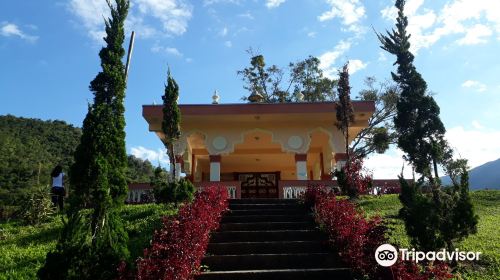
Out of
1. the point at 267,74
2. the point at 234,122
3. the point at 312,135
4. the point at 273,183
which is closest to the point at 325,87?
the point at 267,74

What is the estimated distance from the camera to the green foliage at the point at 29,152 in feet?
100.0

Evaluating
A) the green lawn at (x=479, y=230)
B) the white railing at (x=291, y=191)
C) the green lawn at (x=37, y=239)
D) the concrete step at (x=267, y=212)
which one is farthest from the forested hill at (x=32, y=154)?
the green lawn at (x=479, y=230)

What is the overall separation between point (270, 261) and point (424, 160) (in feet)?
17.5

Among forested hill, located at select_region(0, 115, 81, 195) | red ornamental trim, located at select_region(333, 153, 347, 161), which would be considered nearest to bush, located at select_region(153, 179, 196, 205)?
red ornamental trim, located at select_region(333, 153, 347, 161)

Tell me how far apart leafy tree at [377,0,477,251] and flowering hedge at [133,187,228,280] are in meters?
3.60

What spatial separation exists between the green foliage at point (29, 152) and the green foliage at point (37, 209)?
42.3ft

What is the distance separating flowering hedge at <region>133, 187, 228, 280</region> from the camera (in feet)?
17.5

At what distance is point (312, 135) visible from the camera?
18.9m

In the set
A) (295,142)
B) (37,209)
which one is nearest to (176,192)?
(37,209)

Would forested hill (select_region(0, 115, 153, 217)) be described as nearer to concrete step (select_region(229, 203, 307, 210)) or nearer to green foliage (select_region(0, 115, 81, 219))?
green foliage (select_region(0, 115, 81, 219))

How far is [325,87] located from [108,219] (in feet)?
79.9

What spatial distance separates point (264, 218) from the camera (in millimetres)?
10047

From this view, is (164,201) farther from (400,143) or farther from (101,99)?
(400,143)

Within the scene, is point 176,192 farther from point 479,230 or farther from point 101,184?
point 479,230
